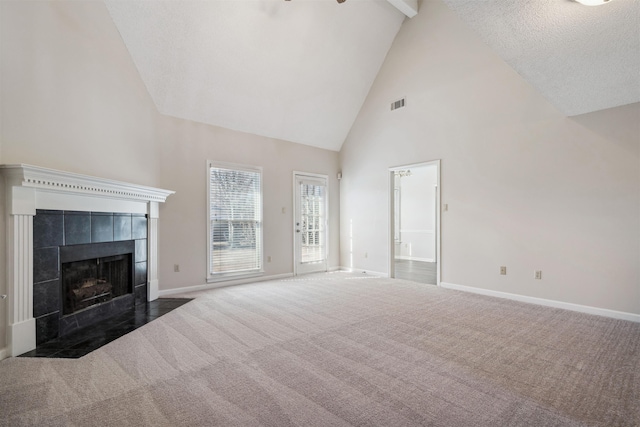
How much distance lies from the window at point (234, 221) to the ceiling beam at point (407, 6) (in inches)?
148

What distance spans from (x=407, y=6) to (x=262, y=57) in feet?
8.92

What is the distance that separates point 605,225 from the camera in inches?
146

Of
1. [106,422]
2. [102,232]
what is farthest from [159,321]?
[106,422]

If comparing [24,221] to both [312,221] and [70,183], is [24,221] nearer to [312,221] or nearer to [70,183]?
[70,183]

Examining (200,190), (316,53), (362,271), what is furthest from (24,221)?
(362,271)

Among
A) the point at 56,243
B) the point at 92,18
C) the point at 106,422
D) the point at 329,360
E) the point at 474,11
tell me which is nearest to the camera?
the point at 106,422

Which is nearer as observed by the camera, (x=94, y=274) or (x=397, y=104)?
(x=94, y=274)

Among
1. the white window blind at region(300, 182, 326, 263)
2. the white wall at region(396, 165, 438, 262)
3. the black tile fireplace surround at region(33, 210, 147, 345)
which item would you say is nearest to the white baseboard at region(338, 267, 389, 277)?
the white window blind at region(300, 182, 326, 263)

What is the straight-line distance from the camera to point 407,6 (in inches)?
212

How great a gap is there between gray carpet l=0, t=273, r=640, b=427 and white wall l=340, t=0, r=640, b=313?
2.33 ft

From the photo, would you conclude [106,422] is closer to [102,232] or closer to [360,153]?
[102,232]

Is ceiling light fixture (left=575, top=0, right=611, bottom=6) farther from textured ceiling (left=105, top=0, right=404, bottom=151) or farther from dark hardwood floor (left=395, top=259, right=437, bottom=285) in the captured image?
dark hardwood floor (left=395, top=259, right=437, bottom=285)

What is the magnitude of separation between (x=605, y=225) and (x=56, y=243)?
607cm

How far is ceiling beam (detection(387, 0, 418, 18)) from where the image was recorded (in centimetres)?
528
